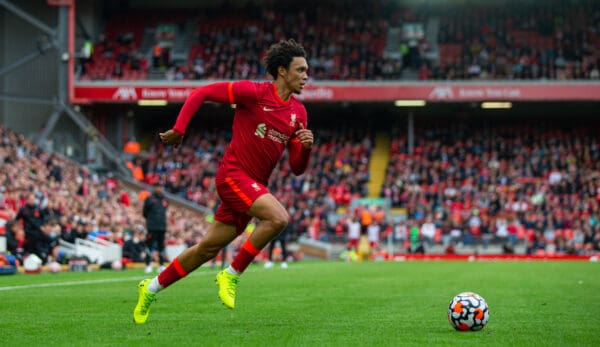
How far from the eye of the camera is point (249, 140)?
8.41m

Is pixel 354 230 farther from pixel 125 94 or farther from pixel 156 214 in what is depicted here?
pixel 156 214

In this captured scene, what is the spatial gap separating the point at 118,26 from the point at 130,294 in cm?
3764

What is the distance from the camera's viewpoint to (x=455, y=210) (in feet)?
128

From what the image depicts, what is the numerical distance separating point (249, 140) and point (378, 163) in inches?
1417

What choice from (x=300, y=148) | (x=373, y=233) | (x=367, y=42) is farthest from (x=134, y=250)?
(x=367, y=42)

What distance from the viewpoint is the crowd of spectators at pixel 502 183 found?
36.9 meters

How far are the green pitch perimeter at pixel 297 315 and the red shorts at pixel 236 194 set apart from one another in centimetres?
94

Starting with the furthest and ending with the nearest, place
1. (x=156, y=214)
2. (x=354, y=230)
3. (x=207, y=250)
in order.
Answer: (x=354, y=230)
(x=156, y=214)
(x=207, y=250)

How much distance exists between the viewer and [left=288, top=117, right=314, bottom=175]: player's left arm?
8391 millimetres

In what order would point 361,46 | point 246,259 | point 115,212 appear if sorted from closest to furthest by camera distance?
point 246,259, point 115,212, point 361,46

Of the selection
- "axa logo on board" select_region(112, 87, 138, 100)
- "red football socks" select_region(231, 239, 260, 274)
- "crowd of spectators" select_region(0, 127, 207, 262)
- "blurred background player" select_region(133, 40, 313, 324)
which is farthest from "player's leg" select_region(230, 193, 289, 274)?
"axa logo on board" select_region(112, 87, 138, 100)

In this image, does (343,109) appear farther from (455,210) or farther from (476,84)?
(455,210)

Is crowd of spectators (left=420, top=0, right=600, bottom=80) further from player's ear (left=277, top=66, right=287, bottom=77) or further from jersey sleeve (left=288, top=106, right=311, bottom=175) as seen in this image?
player's ear (left=277, top=66, right=287, bottom=77)

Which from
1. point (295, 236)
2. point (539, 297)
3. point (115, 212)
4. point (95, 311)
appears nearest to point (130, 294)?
point (95, 311)
